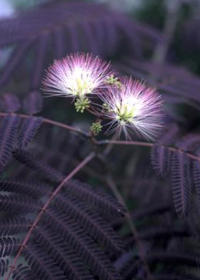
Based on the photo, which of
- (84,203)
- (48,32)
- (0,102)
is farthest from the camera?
(48,32)

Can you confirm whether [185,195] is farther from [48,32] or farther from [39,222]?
[48,32]

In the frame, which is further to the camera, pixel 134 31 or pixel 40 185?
pixel 134 31

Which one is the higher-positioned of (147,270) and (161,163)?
(161,163)

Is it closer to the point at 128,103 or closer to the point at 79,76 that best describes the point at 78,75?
the point at 79,76

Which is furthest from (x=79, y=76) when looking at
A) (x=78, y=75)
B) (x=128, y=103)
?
(x=128, y=103)

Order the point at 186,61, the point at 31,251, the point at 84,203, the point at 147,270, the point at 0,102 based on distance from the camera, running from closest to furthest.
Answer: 1. the point at 31,251
2. the point at 84,203
3. the point at 147,270
4. the point at 0,102
5. the point at 186,61

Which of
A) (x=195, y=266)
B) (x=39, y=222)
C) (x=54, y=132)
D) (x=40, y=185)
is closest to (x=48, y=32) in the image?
(x=54, y=132)

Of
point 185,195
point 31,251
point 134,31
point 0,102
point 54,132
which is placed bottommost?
point 31,251
